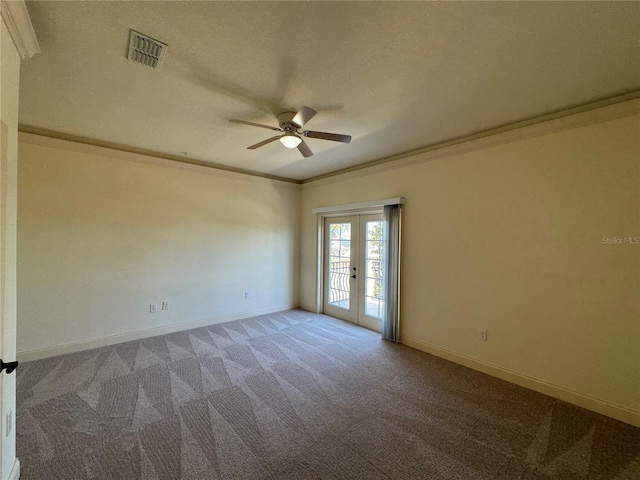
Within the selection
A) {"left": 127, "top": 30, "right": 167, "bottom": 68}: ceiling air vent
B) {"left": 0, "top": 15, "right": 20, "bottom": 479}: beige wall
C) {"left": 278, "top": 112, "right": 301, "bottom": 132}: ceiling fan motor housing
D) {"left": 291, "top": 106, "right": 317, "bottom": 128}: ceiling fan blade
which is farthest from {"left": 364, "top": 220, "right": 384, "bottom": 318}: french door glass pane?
{"left": 0, "top": 15, "right": 20, "bottom": 479}: beige wall

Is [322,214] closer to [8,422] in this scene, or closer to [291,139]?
[291,139]

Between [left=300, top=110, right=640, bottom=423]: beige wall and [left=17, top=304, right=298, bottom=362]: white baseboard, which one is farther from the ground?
[left=300, top=110, right=640, bottom=423]: beige wall

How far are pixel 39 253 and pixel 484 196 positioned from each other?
5490mm

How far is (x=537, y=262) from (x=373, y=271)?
88.7 inches

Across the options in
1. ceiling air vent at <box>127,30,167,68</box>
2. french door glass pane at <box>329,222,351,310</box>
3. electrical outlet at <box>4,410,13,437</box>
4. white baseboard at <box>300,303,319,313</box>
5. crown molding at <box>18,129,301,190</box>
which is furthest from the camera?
white baseboard at <box>300,303,319,313</box>

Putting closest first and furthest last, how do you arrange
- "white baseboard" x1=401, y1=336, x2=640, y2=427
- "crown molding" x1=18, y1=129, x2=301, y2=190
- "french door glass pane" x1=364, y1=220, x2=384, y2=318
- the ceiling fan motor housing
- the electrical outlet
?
the electrical outlet, "white baseboard" x1=401, y1=336, x2=640, y2=427, the ceiling fan motor housing, "crown molding" x1=18, y1=129, x2=301, y2=190, "french door glass pane" x1=364, y1=220, x2=384, y2=318

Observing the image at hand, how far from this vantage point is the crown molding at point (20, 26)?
144cm

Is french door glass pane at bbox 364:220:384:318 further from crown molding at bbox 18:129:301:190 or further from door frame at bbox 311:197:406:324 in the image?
crown molding at bbox 18:129:301:190

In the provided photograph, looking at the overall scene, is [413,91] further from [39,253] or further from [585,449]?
[39,253]

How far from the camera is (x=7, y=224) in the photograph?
1544 millimetres

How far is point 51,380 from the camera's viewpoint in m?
2.84

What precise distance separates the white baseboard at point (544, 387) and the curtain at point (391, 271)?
1.61 ft

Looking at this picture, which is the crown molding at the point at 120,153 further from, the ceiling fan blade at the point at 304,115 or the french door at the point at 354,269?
the ceiling fan blade at the point at 304,115

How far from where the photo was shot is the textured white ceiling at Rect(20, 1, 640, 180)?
5.08 feet
